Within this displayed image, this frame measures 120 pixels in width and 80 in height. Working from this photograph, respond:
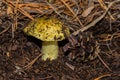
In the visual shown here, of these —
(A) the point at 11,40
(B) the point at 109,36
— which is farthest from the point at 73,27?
(A) the point at 11,40

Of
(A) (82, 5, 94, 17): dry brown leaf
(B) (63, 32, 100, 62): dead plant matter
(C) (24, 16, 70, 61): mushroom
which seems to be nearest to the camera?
(C) (24, 16, 70, 61): mushroom

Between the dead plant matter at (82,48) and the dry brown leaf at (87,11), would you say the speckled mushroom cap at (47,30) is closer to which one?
the dead plant matter at (82,48)

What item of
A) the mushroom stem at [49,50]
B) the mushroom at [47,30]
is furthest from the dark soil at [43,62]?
the mushroom at [47,30]

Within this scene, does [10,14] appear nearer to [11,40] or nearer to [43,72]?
[11,40]

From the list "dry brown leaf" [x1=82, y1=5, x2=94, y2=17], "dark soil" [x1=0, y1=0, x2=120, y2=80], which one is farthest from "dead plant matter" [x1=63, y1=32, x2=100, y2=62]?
"dry brown leaf" [x1=82, y1=5, x2=94, y2=17]

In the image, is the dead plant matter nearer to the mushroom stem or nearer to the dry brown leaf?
the mushroom stem

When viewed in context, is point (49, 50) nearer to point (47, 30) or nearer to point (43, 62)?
point (43, 62)
